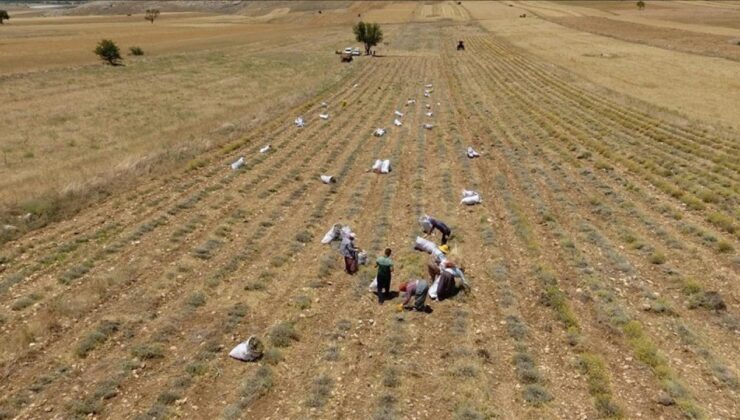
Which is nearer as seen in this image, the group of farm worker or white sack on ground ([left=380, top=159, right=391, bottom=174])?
the group of farm worker

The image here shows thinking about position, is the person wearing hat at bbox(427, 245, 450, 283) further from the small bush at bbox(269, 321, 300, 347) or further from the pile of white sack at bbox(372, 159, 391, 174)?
the pile of white sack at bbox(372, 159, 391, 174)

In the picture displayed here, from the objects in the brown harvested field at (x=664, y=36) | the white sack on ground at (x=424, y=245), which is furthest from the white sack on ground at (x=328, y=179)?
the brown harvested field at (x=664, y=36)

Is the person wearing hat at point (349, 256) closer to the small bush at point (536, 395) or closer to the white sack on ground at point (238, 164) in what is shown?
the small bush at point (536, 395)

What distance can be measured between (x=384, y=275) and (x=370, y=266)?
1.90 m

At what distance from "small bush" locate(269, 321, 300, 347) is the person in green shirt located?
2.56 m

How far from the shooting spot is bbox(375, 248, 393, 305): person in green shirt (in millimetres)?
12578

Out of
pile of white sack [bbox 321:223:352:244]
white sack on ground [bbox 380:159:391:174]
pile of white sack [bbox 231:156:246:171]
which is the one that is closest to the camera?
pile of white sack [bbox 321:223:352:244]

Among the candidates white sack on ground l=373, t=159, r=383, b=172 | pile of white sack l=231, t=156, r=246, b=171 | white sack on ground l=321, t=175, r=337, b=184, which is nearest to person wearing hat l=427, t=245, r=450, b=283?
white sack on ground l=321, t=175, r=337, b=184

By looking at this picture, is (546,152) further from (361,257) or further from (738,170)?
(361,257)

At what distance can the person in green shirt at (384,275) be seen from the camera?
12.6 metres

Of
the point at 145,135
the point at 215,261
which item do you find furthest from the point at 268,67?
the point at 215,261

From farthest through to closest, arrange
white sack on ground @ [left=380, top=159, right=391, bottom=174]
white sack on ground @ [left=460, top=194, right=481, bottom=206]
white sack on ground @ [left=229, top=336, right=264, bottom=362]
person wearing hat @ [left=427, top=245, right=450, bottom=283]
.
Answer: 1. white sack on ground @ [left=380, top=159, right=391, bottom=174]
2. white sack on ground @ [left=460, top=194, right=481, bottom=206]
3. person wearing hat @ [left=427, top=245, right=450, bottom=283]
4. white sack on ground @ [left=229, top=336, right=264, bottom=362]

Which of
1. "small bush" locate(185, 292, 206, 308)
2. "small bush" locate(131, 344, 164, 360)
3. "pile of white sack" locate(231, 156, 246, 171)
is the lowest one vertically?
"small bush" locate(131, 344, 164, 360)

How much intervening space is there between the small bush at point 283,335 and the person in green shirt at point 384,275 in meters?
2.56
